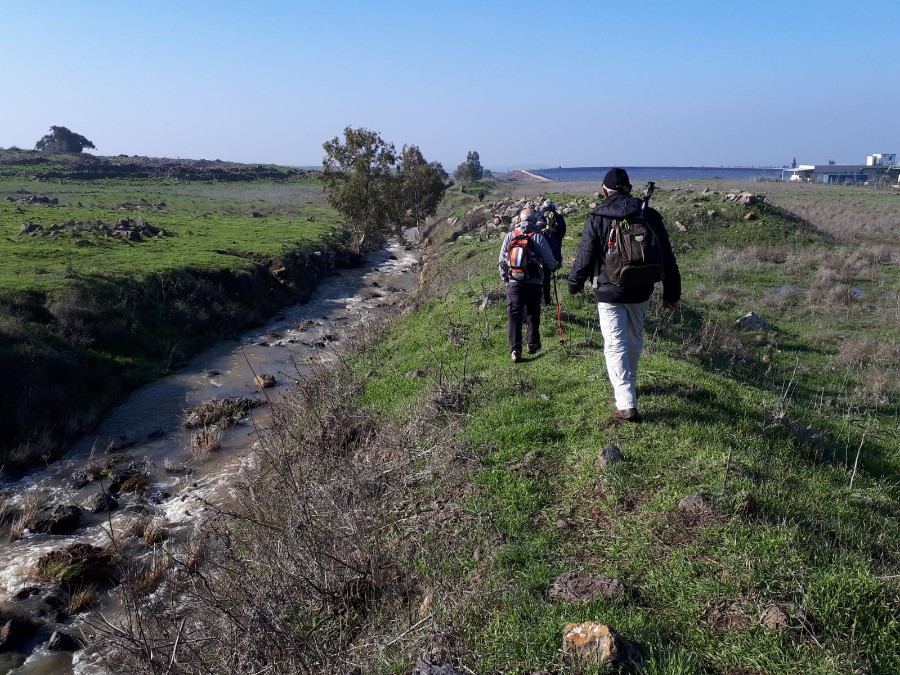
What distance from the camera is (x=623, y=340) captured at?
6051mm

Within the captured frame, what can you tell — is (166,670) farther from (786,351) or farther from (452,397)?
(786,351)

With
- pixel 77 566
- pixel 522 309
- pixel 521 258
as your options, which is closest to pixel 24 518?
pixel 77 566

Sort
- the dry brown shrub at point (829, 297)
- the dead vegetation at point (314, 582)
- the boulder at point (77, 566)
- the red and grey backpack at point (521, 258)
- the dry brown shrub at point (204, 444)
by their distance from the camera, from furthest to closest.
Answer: the dry brown shrub at point (829, 297) → the dry brown shrub at point (204, 444) → the red and grey backpack at point (521, 258) → the boulder at point (77, 566) → the dead vegetation at point (314, 582)

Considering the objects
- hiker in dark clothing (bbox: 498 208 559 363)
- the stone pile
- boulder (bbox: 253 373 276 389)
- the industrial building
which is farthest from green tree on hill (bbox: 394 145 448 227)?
the industrial building

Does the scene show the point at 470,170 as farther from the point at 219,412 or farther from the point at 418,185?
the point at 219,412

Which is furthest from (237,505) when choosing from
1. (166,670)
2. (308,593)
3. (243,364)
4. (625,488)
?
(243,364)

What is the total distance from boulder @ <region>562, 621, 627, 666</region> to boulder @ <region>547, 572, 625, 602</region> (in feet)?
1.67

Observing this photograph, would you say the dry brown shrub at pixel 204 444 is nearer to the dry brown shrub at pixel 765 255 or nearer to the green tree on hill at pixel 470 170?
the dry brown shrub at pixel 765 255

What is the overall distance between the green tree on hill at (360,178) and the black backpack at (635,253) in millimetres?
32450

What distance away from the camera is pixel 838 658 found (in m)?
3.14

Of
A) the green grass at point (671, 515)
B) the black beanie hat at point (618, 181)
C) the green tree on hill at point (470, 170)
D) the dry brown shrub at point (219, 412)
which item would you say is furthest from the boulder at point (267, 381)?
the green tree on hill at point (470, 170)

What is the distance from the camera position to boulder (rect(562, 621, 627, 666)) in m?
3.29

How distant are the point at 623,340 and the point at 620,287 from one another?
61 cm

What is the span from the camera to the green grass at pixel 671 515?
348 cm
